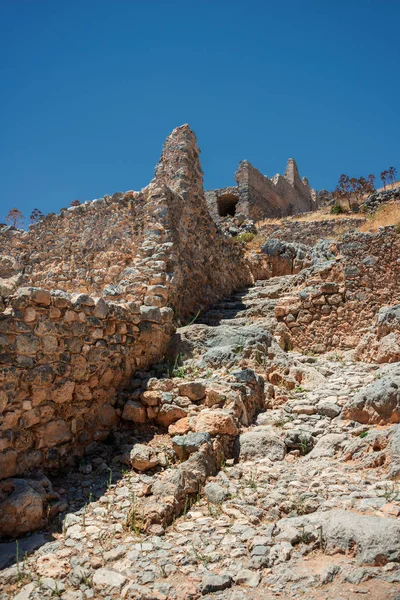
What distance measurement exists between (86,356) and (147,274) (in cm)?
252

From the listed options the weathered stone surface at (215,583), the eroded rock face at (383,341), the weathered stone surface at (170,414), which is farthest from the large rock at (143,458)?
the eroded rock face at (383,341)

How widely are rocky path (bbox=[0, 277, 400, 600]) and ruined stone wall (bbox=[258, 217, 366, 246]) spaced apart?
14.4 m

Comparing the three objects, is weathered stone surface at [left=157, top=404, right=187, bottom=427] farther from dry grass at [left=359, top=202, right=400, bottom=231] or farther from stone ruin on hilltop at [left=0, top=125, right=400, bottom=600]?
dry grass at [left=359, top=202, right=400, bottom=231]

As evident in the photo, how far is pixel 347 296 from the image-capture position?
7617 millimetres

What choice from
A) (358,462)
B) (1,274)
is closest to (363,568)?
(358,462)

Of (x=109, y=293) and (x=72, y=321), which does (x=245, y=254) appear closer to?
(x=109, y=293)

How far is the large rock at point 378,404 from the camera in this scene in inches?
177

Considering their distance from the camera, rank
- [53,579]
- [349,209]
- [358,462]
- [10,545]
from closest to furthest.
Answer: [53,579] → [10,545] → [358,462] → [349,209]

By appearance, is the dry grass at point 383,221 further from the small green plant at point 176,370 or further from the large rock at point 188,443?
the large rock at point 188,443

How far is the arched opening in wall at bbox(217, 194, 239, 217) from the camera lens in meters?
24.9

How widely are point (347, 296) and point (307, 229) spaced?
533 inches

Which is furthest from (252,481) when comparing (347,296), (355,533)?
(347,296)

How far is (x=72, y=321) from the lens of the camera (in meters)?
5.02

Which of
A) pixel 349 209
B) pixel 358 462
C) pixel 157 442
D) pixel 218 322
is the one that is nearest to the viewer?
pixel 358 462
